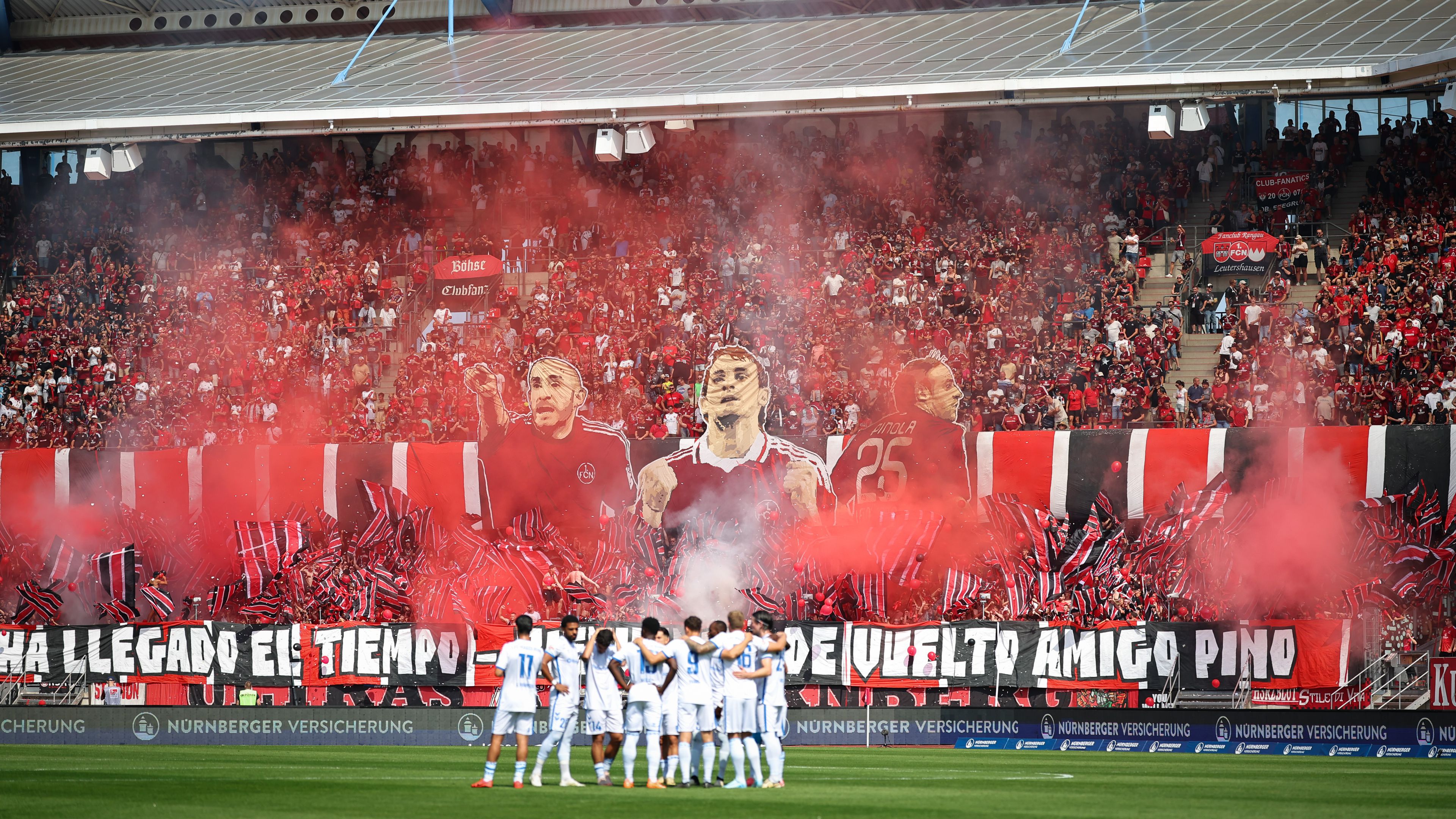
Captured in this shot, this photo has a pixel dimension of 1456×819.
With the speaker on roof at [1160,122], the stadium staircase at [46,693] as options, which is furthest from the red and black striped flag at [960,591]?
the stadium staircase at [46,693]

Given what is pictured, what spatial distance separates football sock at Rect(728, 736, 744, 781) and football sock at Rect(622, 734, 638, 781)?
3.00 ft

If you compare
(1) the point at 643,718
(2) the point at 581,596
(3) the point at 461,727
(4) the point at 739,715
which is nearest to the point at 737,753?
(4) the point at 739,715

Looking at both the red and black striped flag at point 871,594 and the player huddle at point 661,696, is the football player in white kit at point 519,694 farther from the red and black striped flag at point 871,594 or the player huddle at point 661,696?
the red and black striped flag at point 871,594

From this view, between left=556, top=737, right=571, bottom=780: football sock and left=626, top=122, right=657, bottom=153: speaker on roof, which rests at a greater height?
left=626, top=122, right=657, bottom=153: speaker on roof

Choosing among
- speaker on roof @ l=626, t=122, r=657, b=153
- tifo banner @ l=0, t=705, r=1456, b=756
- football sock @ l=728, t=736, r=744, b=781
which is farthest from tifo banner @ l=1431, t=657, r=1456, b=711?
speaker on roof @ l=626, t=122, r=657, b=153

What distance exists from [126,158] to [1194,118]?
22269 millimetres

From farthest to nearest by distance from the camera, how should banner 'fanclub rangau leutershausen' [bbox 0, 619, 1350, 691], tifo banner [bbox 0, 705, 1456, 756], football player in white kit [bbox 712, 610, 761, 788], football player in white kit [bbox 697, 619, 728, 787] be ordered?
banner 'fanclub rangau leutershausen' [bbox 0, 619, 1350, 691] < tifo banner [bbox 0, 705, 1456, 756] < football player in white kit [bbox 697, 619, 728, 787] < football player in white kit [bbox 712, 610, 761, 788]

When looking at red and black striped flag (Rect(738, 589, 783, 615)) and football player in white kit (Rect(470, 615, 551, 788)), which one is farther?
red and black striped flag (Rect(738, 589, 783, 615))

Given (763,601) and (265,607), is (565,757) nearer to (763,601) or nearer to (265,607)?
(763,601)

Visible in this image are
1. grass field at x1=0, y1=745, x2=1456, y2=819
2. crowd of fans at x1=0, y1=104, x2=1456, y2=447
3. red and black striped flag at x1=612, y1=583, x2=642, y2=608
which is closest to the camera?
grass field at x1=0, y1=745, x2=1456, y2=819

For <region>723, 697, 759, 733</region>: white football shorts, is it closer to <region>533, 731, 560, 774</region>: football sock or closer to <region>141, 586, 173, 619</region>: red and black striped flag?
<region>533, 731, 560, 774</region>: football sock

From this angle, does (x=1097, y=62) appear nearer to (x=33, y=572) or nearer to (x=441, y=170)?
(x=441, y=170)

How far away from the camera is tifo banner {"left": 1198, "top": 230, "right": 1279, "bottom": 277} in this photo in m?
29.6

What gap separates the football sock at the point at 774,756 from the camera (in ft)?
50.7
